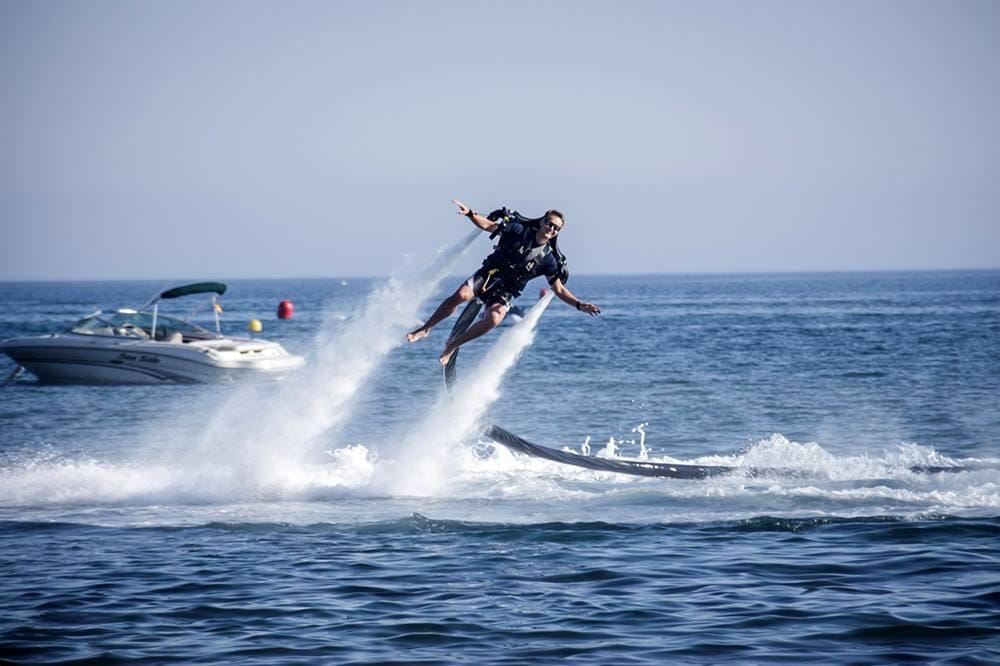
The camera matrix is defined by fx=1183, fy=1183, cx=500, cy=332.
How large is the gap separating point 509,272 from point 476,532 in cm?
311

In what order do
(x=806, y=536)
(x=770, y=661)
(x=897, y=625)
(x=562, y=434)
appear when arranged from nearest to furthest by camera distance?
(x=770, y=661) → (x=897, y=625) → (x=806, y=536) → (x=562, y=434)

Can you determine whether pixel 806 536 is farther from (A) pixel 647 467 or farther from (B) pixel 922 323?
(B) pixel 922 323

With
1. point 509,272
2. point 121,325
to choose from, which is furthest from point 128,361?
point 509,272

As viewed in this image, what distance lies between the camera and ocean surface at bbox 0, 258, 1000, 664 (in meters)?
8.82

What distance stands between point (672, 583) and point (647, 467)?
514cm

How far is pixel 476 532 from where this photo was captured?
12.4 m

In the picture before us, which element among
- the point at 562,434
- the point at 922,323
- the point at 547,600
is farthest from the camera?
the point at 922,323

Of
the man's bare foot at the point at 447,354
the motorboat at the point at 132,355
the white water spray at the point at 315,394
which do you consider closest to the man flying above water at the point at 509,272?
the man's bare foot at the point at 447,354

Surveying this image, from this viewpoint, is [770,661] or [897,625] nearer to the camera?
[770,661]

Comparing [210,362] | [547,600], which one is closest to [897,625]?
[547,600]

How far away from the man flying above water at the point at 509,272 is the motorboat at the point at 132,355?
18.2 metres

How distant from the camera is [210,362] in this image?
31.0 meters

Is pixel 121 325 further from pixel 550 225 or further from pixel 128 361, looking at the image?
pixel 550 225

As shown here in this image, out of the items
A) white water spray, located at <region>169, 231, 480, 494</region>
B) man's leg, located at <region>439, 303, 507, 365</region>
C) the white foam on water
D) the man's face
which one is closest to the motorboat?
the white foam on water
